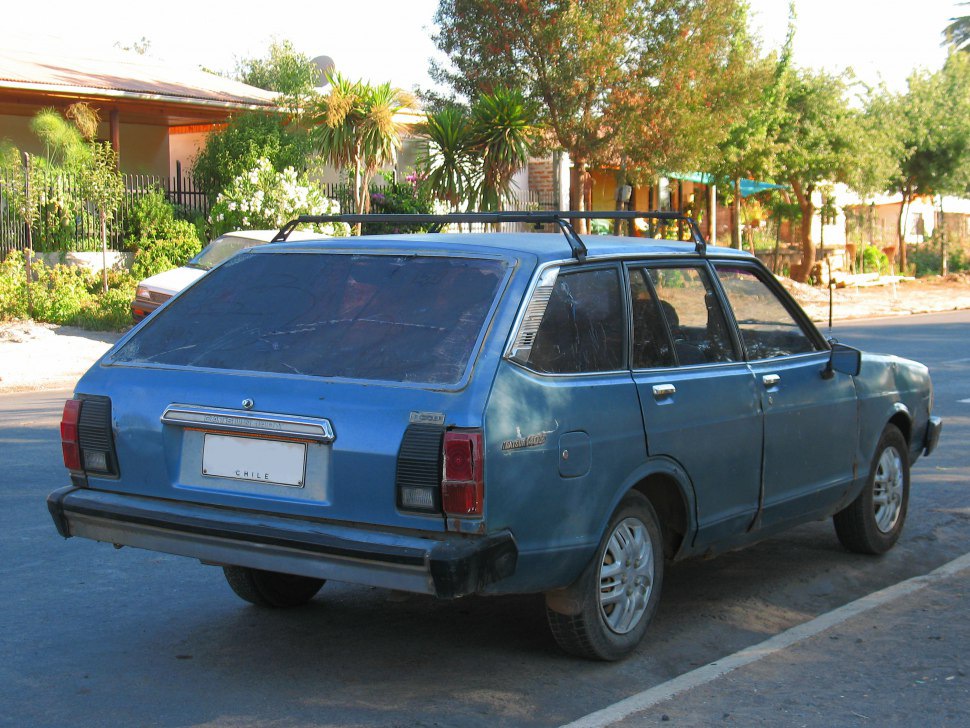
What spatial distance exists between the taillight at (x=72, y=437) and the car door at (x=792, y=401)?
2.81m

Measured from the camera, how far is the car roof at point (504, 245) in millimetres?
4609

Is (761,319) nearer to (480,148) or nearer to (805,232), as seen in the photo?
(480,148)

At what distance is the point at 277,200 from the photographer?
871 inches

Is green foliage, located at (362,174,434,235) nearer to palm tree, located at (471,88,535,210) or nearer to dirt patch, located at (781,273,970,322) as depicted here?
palm tree, located at (471,88,535,210)

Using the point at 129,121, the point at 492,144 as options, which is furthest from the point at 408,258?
the point at 129,121

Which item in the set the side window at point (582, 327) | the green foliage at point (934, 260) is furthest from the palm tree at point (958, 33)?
the side window at point (582, 327)

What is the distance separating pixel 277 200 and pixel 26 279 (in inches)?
186

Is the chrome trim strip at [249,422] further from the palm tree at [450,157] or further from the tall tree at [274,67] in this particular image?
the tall tree at [274,67]

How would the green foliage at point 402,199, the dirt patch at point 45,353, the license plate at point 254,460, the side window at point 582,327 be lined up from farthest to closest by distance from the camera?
the green foliage at point 402,199 < the dirt patch at point 45,353 < the side window at point 582,327 < the license plate at point 254,460

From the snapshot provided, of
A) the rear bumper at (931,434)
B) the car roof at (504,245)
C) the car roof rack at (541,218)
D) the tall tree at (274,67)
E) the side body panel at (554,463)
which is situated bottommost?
the rear bumper at (931,434)

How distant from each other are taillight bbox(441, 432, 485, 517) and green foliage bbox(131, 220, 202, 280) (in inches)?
744

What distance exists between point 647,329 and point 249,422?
1.70m

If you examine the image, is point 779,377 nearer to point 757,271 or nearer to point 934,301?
point 757,271

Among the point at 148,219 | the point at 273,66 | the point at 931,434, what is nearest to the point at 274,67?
the point at 273,66
